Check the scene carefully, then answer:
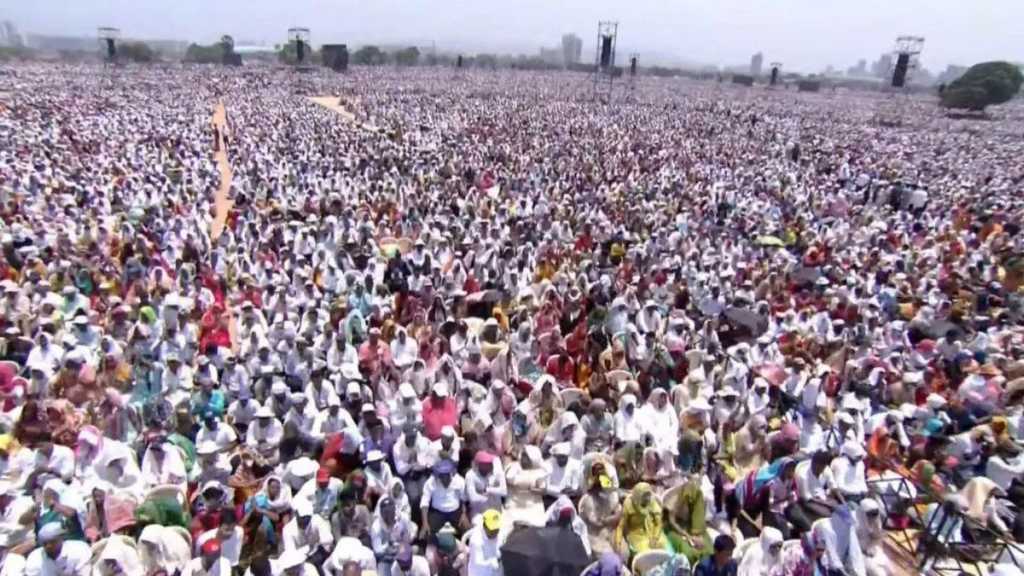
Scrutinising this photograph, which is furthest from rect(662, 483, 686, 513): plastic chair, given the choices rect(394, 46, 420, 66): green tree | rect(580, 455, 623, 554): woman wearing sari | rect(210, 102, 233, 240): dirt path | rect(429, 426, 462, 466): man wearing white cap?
rect(394, 46, 420, 66): green tree

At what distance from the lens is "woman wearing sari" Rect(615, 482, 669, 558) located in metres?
4.11

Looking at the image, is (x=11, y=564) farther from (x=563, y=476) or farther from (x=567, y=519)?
(x=563, y=476)

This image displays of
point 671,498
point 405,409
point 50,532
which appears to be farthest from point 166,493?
point 671,498

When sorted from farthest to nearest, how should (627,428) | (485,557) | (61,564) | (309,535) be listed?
(627,428), (309,535), (485,557), (61,564)

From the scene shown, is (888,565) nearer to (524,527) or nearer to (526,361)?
(524,527)

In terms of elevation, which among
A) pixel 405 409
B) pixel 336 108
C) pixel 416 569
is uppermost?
pixel 336 108

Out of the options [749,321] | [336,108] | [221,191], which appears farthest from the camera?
[336,108]

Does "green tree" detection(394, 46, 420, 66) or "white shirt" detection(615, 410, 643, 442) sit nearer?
"white shirt" detection(615, 410, 643, 442)

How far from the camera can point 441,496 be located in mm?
4340

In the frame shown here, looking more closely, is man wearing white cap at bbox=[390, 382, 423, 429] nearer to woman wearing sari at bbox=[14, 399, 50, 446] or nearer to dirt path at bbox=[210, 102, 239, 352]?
dirt path at bbox=[210, 102, 239, 352]

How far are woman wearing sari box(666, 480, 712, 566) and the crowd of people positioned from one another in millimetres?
14

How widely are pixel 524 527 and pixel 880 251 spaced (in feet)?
30.2

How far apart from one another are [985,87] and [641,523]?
164 feet

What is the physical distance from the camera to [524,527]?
3959 mm
